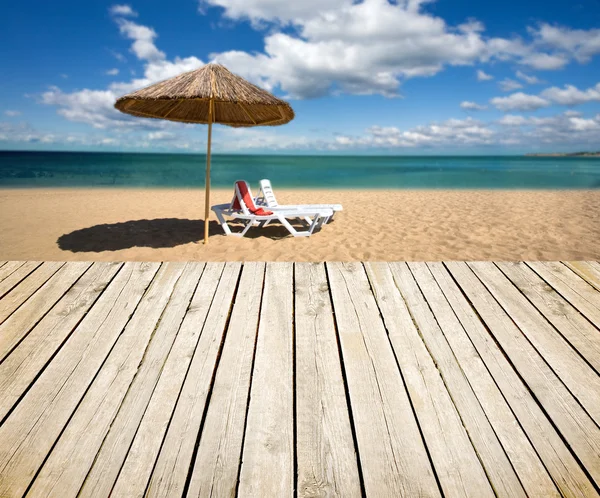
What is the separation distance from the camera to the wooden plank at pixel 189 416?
53.2 inches

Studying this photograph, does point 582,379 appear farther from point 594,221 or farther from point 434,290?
point 594,221

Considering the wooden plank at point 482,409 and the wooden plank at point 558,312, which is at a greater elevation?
the wooden plank at point 558,312

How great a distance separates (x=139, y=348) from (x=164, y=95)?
3796 mm

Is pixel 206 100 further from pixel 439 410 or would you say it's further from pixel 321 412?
pixel 439 410

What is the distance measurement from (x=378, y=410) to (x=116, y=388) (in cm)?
114

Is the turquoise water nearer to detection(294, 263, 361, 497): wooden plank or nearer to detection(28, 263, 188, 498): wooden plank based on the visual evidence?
detection(28, 263, 188, 498): wooden plank

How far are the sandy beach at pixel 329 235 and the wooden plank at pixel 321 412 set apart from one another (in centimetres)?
362

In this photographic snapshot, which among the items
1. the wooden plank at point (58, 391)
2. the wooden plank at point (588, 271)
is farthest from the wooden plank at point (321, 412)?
the wooden plank at point (588, 271)

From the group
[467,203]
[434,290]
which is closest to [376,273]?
[434,290]

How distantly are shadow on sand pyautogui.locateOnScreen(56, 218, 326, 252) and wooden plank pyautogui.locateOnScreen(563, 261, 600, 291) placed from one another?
4.62 m

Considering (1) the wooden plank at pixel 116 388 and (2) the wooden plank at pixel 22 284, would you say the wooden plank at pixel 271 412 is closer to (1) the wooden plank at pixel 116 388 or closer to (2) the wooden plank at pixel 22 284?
(1) the wooden plank at pixel 116 388

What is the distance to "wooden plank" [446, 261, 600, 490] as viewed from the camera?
1.44 metres

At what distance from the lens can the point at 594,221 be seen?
29.6 feet

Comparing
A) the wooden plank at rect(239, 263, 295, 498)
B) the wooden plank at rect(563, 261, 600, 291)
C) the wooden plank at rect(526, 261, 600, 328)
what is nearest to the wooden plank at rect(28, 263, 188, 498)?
the wooden plank at rect(239, 263, 295, 498)
